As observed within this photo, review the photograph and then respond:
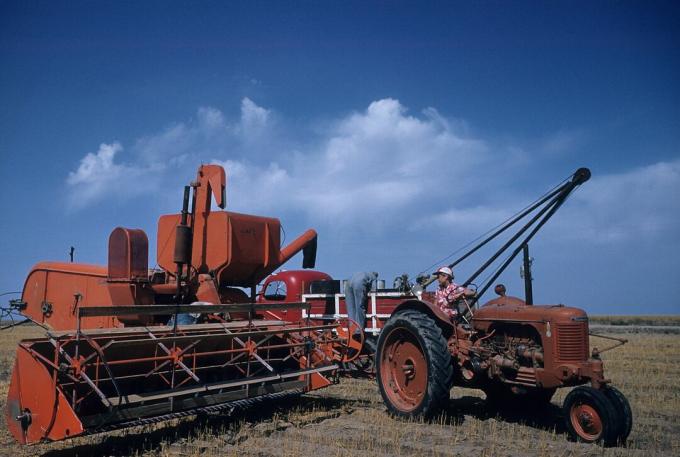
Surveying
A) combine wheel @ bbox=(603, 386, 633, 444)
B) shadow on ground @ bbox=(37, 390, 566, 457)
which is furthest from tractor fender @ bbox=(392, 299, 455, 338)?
combine wheel @ bbox=(603, 386, 633, 444)

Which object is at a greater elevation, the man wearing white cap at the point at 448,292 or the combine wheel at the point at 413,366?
the man wearing white cap at the point at 448,292

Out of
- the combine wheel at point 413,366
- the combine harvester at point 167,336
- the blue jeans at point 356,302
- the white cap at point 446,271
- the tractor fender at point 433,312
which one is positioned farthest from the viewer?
the blue jeans at point 356,302

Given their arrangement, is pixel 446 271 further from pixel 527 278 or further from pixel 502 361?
pixel 527 278

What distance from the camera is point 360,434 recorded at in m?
6.19

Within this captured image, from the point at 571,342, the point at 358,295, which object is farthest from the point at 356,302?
the point at 571,342

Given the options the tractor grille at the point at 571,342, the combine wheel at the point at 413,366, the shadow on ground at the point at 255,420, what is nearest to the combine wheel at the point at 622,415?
the tractor grille at the point at 571,342

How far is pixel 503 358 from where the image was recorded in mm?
6551

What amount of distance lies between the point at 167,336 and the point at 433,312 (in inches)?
120

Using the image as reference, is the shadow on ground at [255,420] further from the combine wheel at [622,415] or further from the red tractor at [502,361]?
the combine wheel at [622,415]

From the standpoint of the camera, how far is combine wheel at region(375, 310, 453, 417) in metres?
6.61

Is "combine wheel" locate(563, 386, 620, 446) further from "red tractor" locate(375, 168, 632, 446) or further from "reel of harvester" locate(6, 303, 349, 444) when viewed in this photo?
"reel of harvester" locate(6, 303, 349, 444)

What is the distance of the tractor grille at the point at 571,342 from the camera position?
608 cm

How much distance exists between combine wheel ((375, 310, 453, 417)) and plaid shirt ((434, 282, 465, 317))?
0.85ft

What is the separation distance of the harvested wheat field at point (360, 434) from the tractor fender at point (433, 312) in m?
1.01
